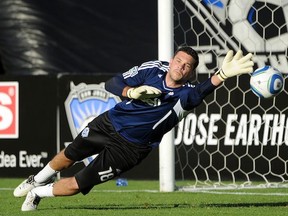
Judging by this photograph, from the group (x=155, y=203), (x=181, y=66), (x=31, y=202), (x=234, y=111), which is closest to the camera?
(x=181, y=66)

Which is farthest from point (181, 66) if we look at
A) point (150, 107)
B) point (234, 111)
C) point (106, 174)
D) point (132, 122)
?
point (234, 111)

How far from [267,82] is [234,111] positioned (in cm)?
428

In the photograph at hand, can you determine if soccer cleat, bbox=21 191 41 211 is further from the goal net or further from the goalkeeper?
the goal net

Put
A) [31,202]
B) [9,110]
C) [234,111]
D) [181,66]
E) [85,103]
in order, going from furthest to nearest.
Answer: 1. [9,110]
2. [85,103]
3. [234,111]
4. [31,202]
5. [181,66]

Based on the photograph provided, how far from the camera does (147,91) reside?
793cm

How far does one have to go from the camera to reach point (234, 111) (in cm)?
1247

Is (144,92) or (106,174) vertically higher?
(144,92)

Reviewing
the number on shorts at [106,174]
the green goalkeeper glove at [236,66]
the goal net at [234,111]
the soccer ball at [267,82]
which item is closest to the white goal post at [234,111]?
the goal net at [234,111]

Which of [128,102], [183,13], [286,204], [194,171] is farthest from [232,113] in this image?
[128,102]

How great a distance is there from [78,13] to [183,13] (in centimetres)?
410

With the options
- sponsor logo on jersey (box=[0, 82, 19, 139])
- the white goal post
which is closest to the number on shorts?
the white goal post

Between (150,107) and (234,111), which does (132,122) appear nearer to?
(150,107)

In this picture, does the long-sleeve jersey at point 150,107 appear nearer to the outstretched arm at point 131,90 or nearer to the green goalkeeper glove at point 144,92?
the outstretched arm at point 131,90

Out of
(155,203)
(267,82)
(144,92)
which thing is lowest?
(155,203)
